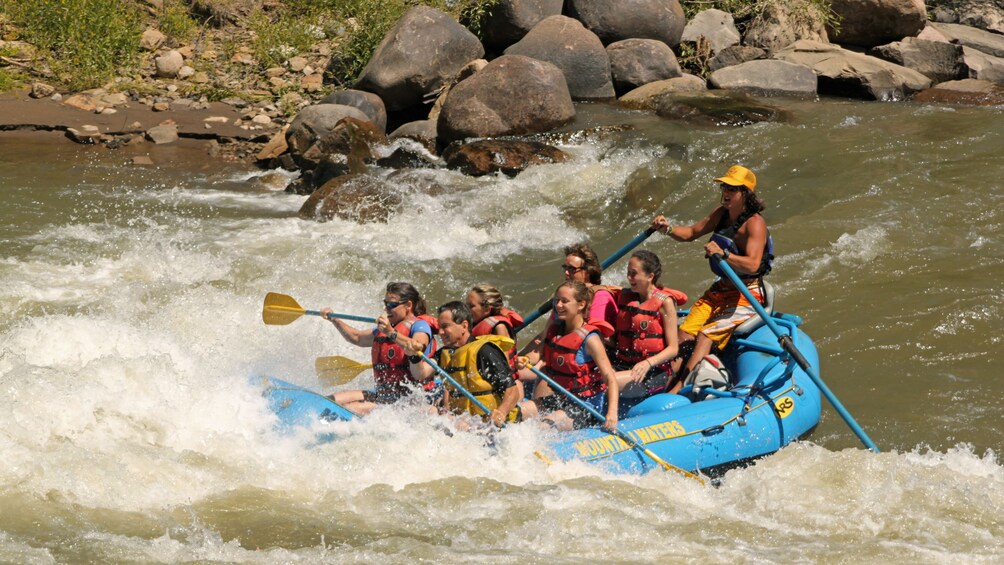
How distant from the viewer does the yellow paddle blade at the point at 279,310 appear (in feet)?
21.0

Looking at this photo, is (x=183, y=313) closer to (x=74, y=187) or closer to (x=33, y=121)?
(x=74, y=187)

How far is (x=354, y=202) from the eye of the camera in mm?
10000

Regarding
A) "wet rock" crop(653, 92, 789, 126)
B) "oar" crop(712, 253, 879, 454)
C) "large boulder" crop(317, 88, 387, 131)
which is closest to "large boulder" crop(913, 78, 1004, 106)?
"wet rock" crop(653, 92, 789, 126)

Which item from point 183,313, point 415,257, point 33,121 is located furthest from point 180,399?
point 33,121

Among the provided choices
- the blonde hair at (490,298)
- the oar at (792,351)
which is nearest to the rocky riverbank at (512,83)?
the blonde hair at (490,298)

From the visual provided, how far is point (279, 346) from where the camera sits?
754 centimetres

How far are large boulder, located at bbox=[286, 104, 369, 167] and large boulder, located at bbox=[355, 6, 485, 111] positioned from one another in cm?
85

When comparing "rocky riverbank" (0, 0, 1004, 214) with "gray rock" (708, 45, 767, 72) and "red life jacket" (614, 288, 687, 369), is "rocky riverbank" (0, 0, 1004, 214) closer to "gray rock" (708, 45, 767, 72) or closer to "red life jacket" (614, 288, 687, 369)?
"gray rock" (708, 45, 767, 72)

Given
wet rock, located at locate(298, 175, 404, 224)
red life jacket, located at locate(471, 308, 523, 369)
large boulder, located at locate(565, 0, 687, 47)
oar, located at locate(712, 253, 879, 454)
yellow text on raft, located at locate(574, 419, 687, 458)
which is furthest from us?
large boulder, located at locate(565, 0, 687, 47)

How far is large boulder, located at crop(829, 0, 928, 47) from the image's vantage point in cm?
1441

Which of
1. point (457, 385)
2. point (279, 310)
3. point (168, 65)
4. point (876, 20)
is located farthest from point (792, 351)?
point (168, 65)

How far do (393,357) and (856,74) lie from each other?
9.15 metres

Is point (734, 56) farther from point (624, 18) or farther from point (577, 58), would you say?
point (577, 58)

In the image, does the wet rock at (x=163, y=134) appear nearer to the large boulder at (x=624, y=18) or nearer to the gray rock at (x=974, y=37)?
the large boulder at (x=624, y=18)
